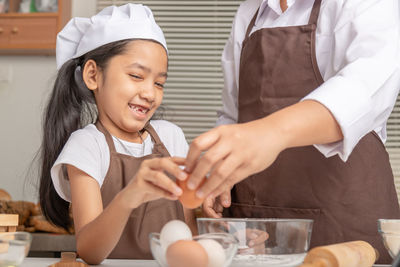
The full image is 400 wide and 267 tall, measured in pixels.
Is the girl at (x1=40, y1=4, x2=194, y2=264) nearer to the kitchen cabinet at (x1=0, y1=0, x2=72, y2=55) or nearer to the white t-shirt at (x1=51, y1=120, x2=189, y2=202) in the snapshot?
the white t-shirt at (x1=51, y1=120, x2=189, y2=202)

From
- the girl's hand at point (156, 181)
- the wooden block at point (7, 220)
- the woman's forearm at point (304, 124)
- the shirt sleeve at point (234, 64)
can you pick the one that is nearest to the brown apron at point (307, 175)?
the shirt sleeve at point (234, 64)

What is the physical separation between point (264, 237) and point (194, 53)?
8.23 ft

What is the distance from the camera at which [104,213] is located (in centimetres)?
97

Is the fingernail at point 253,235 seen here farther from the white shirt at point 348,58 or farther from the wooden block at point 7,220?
the wooden block at point 7,220

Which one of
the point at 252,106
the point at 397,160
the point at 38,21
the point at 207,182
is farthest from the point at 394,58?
the point at 38,21

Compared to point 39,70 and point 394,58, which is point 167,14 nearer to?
point 39,70

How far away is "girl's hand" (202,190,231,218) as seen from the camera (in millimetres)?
1251

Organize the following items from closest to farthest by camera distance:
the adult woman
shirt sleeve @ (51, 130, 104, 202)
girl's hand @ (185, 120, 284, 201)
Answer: girl's hand @ (185, 120, 284, 201) < the adult woman < shirt sleeve @ (51, 130, 104, 202)

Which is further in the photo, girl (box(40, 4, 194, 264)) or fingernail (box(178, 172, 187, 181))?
girl (box(40, 4, 194, 264))

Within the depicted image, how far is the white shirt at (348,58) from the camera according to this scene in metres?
0.90

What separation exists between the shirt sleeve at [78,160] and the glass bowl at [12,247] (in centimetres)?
34

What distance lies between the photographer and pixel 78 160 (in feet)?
3.79

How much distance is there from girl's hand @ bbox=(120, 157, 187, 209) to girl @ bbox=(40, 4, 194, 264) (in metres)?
0.27

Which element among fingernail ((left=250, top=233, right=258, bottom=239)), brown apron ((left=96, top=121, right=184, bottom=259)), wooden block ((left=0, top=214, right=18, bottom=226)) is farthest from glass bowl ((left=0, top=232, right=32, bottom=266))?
brown apron ((left=96, top=121, right=184, bottom=259))
